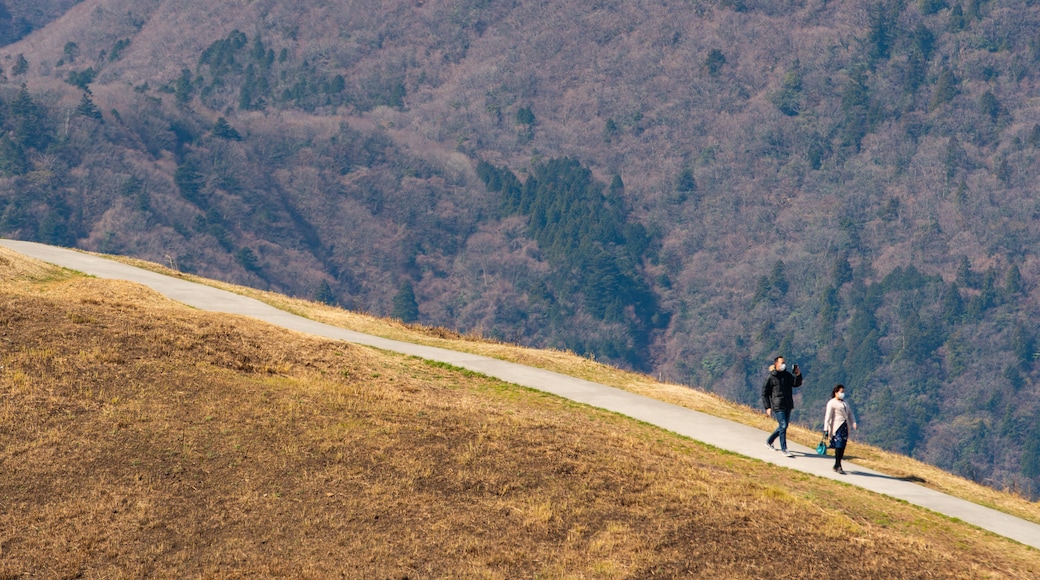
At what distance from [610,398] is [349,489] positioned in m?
9.63

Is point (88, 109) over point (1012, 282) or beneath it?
beneath

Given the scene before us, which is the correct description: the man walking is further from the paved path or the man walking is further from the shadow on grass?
the shadow on grass

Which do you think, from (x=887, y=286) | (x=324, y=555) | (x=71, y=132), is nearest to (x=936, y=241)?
(x=887, y=286)

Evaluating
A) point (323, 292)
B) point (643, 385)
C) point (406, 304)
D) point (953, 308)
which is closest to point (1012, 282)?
point (953, 308)

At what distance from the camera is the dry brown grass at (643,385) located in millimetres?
20098

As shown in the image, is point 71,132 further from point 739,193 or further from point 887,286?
point 887,286

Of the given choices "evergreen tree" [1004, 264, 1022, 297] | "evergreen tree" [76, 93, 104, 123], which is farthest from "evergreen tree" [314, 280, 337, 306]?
"evergreen tree" [1004, 264, 1022, 297]

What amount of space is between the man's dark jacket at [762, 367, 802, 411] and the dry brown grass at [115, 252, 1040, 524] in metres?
1.85

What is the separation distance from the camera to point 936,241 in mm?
181125

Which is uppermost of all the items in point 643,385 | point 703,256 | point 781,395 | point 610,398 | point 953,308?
point 703,256

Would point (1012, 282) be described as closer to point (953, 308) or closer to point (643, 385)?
point (953, 308)

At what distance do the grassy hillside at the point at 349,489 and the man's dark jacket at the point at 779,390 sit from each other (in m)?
1.30

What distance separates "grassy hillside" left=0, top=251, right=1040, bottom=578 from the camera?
1359cm

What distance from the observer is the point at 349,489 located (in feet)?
49.8
